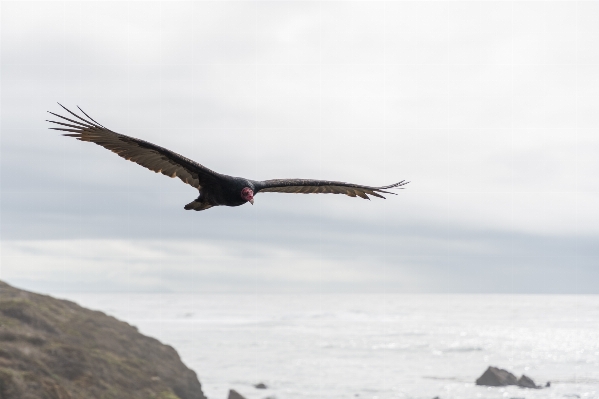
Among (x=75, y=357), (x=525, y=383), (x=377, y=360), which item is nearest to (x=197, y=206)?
(x=75, y=357)

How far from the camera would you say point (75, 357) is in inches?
1399

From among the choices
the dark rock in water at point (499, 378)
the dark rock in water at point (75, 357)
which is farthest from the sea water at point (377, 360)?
the dark rock in water at point (75, 357)

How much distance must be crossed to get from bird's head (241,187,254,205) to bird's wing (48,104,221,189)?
2.14 feet

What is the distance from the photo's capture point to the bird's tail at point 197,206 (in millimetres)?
14922

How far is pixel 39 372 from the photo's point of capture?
32406mm

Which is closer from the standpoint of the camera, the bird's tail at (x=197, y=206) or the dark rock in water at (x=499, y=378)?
the bird's tail at (x=197, y=206)

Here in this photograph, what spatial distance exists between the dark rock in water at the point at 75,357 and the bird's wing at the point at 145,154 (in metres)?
18.8

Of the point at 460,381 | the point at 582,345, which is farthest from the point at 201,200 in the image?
the point at 582,345

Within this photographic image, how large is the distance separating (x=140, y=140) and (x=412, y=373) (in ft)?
266

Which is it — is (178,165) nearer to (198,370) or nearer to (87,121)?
(87,121)

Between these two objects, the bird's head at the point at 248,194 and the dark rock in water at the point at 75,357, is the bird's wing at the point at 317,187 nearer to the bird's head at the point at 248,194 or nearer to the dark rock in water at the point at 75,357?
the bird's head at the point at 248,194

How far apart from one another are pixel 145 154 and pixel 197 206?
1.53 metres

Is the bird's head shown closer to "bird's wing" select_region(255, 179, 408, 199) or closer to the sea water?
"bird's wing" select_region(255, 179, 408, 199)

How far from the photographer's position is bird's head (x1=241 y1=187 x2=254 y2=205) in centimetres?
1384
